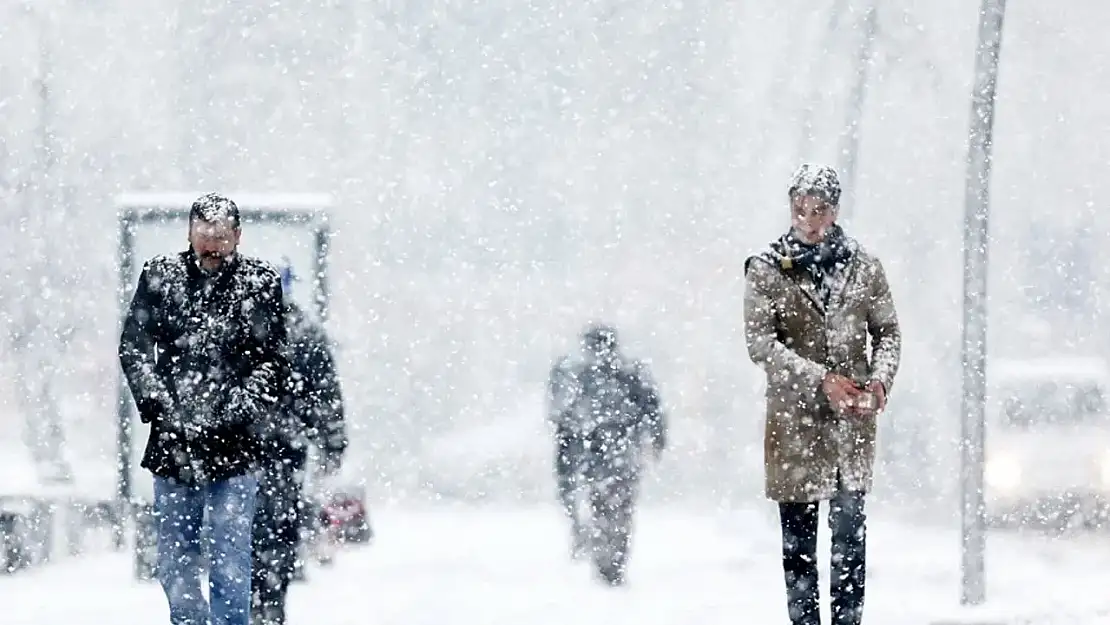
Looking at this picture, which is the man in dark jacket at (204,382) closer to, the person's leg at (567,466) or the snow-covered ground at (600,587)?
the snow-covered ground at (600,587)

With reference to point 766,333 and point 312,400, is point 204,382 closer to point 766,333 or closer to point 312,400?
point 312,400

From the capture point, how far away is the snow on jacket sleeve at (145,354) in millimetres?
6137

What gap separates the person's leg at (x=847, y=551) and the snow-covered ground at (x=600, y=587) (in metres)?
1.97

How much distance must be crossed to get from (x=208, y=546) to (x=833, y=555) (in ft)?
7.38

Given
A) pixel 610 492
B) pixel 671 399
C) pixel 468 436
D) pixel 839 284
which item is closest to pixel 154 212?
pixel 610 492

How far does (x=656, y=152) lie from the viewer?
44781 mm

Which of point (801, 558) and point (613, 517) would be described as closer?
point (801, 558)

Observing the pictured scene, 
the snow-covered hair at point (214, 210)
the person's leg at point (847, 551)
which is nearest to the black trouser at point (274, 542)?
the snow-covered hair at point (214, 210)

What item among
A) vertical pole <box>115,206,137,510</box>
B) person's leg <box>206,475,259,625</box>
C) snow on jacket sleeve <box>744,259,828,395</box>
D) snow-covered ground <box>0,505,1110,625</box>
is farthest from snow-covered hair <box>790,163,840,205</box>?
vertical pole <box>115,206,137,510</box>

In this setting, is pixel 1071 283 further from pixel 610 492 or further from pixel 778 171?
pixel 610 492

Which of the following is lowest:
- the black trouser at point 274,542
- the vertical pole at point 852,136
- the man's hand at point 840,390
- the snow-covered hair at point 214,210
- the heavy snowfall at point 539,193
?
the black trouser at point 274,542

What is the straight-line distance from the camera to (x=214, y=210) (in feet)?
19.8

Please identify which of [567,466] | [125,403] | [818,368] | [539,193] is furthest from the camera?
[539,193]

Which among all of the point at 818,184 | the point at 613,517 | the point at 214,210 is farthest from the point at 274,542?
the point at 613,517
